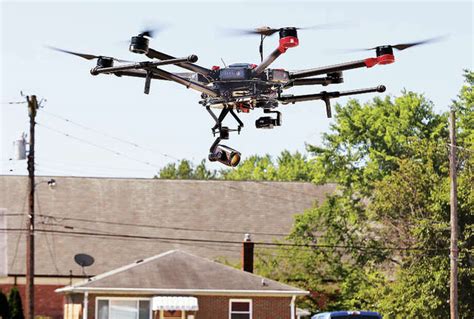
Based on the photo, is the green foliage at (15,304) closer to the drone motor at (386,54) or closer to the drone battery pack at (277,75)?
the drone battery pack at (277,75)

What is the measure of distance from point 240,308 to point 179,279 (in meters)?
3.20

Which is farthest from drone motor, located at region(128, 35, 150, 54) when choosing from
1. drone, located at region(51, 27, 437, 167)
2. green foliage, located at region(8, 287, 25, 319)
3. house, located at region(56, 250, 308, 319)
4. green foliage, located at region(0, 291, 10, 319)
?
green foliage, located at region(8, 287, 25, 319)

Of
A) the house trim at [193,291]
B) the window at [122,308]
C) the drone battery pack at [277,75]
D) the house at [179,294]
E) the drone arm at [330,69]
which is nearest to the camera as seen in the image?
the drone arm at [330,69]

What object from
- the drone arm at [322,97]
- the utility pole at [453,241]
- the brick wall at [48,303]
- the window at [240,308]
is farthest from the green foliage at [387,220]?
the drone arm at [322,97]

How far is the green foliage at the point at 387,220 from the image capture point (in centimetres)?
5794

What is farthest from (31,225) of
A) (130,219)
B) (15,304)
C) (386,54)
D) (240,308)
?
(386,54)

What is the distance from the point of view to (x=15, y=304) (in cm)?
6394

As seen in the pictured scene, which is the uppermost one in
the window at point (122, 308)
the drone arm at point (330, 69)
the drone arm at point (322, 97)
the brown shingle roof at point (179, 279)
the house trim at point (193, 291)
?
the drone arm at point (330, 69)

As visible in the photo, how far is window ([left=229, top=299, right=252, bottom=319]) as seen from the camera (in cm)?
5628

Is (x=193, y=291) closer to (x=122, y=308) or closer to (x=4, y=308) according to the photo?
(x=122, y=308)

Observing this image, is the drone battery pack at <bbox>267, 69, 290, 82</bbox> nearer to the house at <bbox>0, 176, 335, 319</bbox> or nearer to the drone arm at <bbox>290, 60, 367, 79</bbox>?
the drone arm at <bbox>290, 60, 367, 79</bbox>

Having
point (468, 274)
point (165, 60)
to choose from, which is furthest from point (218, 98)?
point (468, 274)

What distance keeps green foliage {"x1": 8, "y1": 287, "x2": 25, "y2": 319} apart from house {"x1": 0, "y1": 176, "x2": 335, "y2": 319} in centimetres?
462

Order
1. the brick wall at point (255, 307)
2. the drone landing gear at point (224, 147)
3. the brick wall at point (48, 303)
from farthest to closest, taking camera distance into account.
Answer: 1. the brick wall at point (48, 303)
2. the brick wall at point (255, 307)
3. the drone landing gear at point (224, 147)
